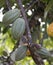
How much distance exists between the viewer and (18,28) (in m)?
0.67

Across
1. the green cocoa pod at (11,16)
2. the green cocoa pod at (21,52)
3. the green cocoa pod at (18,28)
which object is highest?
the green cocoa pod at (11,16)

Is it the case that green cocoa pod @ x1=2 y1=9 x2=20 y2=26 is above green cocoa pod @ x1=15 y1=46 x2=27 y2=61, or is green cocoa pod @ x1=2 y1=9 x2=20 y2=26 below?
→ above

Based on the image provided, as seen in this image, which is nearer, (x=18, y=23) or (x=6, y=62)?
(x=18, y=23)

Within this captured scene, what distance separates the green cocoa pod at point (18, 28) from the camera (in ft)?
2.12

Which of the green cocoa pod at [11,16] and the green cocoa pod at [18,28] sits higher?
the green cocoa pod at [11,16]

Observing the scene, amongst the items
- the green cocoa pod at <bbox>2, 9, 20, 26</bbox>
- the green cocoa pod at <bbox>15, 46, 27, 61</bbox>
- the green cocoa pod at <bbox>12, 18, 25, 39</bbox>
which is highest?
the green cocoa pod at <bbox>2, 9, 20, 26</bbox>

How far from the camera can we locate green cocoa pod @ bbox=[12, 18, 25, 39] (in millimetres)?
645

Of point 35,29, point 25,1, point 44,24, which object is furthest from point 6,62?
point 44,24

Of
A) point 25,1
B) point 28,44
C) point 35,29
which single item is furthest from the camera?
point 35,29

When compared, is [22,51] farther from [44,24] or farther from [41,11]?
[44,24]

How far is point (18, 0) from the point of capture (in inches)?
26.3

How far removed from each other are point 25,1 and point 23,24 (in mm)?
655

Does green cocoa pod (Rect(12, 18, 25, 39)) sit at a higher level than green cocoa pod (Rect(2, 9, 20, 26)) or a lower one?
lower

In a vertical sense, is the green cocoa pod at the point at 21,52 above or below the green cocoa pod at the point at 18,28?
below
